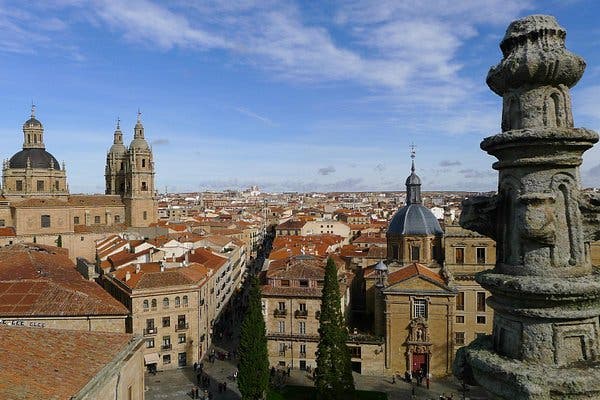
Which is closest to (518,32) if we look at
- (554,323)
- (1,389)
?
(554,323)

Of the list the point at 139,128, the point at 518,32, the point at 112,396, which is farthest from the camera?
the point at 139,128

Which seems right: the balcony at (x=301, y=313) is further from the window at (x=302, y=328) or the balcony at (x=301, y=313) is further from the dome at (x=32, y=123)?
the dome at (x=32, y=123)

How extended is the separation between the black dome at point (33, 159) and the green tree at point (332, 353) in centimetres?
5478

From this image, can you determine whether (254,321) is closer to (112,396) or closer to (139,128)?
(112,396)

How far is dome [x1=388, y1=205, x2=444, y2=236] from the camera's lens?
38250 millimetres

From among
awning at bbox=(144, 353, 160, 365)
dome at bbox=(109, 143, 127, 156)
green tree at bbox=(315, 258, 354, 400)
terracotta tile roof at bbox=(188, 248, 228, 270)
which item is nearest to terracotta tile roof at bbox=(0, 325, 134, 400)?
green tree at bbox=(315, 258, 354, 400)

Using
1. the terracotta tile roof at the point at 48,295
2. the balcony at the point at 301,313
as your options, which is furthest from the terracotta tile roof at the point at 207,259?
the terracotta tile roof at the point at 48,295

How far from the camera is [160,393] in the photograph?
32219 millimetres

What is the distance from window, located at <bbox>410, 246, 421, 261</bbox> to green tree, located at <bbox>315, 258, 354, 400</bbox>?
10.7m

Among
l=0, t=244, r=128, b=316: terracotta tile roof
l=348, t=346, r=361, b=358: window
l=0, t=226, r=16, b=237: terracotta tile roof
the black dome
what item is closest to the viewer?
l=0, t=244, r=128, b=316: terracotta tile roof

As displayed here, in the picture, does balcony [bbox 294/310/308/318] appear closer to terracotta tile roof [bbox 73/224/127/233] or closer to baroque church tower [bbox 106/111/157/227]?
terracotta tile roof [bbox 73/224/127/233]

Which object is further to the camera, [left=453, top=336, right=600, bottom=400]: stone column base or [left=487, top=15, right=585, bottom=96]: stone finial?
[left=487, top=15, right=585, bottom=96]: stone finial

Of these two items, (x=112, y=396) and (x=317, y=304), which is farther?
(x=317, y=304)

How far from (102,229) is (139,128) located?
52.5ft
